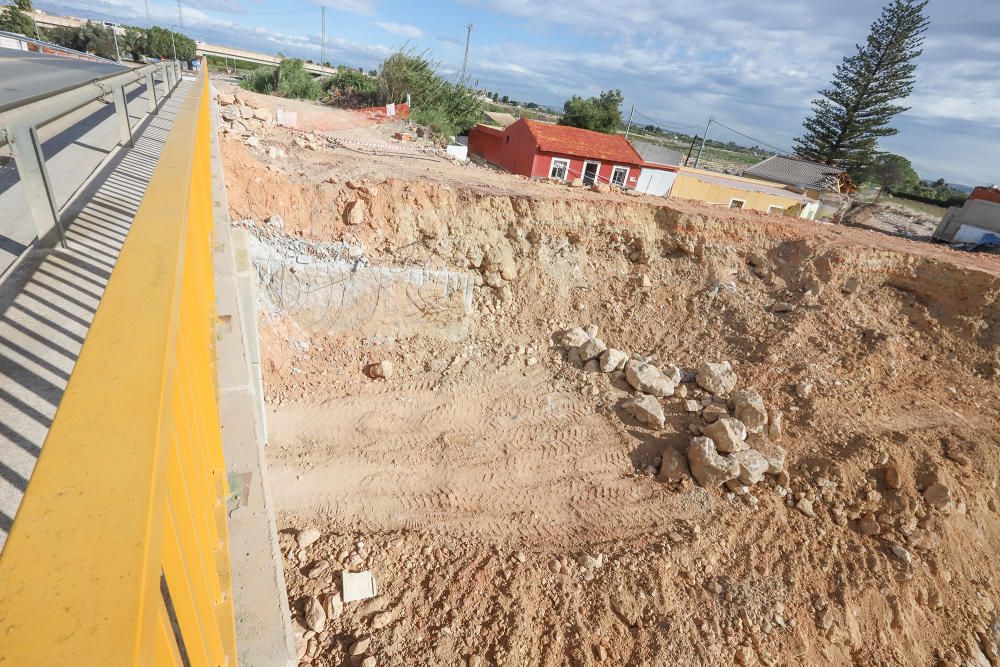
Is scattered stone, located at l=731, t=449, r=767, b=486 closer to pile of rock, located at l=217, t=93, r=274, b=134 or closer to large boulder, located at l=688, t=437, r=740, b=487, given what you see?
large boulder, located at l=688, t=437, r=740, b=487

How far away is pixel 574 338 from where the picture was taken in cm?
1107

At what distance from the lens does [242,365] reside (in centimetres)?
404

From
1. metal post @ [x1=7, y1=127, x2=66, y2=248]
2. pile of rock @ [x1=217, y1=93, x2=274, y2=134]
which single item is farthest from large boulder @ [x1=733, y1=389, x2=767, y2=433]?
pile of rock @ [x1=217, y1=93, x2=274, y2=134]

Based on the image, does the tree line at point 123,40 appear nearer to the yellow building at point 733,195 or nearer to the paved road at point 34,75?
the paved road at point 34,75

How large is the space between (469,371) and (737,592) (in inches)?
247

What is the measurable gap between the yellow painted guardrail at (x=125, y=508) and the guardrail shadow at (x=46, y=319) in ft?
0.36

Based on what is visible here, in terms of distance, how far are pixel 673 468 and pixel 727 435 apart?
1122 millimetres

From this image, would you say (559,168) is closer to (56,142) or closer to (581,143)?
(581,143)

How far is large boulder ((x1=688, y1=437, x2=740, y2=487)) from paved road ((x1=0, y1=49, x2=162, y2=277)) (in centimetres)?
863

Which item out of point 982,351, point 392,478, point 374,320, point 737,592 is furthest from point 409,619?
point 982,351

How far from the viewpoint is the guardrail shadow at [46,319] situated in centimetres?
207

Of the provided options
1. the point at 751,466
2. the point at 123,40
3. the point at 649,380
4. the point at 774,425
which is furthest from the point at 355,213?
the point at 123,40

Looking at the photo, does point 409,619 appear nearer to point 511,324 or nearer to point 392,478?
point 392,478

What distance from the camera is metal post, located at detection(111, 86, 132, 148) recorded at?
580 centimetres
